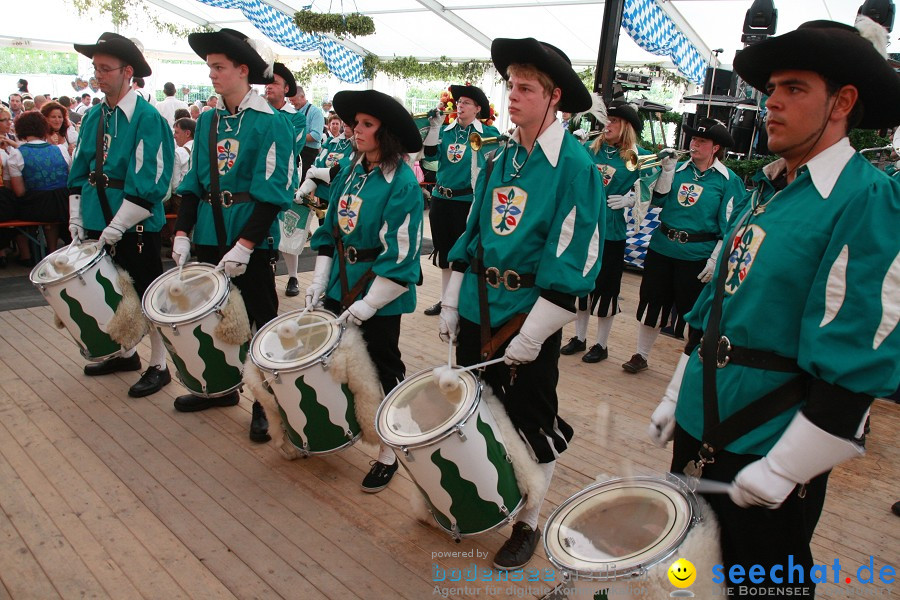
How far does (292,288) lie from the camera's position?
6.07 m

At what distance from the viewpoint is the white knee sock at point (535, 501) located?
2410 millimetres

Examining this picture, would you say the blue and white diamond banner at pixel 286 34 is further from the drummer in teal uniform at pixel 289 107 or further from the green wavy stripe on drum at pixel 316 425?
the green wavy stripe on drum at pixel 316 425

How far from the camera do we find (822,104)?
4.86ft

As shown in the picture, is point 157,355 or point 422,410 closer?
point 422,410

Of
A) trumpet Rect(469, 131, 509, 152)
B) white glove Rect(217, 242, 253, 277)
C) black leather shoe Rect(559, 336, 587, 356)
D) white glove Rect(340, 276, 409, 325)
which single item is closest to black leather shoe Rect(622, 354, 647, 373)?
black leather shoe Rect(559, 336, 587, 356)

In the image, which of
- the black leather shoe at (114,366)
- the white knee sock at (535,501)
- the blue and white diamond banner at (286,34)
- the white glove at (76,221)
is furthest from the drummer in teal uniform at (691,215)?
Result: the blue and white diamond banner at (286,34)

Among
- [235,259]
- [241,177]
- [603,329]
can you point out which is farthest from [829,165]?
[603,329]

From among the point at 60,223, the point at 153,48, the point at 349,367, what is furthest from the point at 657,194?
the point at 153,48

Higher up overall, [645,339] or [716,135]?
[716,135]

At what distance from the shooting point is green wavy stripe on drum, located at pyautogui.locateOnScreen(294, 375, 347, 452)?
106 inches

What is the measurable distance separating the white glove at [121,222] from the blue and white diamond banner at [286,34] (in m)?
10.8

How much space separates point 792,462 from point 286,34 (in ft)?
48.3

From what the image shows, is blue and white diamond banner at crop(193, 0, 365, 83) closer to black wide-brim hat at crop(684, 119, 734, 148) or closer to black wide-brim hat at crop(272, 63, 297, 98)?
black wide-brim hat at crop(272, 63, 297, 98)

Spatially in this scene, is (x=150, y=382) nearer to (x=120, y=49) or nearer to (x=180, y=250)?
(x=180, y=250)
